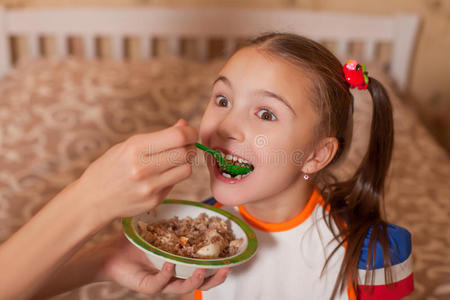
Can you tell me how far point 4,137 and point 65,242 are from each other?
132cm

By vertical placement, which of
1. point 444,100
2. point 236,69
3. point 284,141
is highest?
point 236,69

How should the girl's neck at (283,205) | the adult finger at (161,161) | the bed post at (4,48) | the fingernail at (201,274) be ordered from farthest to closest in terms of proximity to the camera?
1. the bed post at (4,48)
2. the girl's neck at (283,205)
3. the fingernail at (201,274)
4. the adult finger at (161,161)

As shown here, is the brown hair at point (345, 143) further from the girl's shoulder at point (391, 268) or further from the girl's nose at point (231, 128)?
the girl's nose at point (231, 128)

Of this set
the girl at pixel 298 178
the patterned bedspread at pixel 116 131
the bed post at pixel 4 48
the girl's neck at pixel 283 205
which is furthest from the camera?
the bed post at pixel 4 48

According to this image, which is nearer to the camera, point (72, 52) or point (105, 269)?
point (105, 269)

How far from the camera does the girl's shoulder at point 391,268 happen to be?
3.19 feet

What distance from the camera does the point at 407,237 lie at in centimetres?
101

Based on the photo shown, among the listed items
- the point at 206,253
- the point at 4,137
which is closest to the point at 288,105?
the point at 206,253

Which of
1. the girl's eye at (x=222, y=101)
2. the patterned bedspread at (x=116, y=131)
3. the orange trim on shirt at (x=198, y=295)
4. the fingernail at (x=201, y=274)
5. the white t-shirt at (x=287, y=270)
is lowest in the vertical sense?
the patterned bedspread at (x=116, y=131)

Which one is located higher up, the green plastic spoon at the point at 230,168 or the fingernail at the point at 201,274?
the green plastic spoon at the point at 230,168

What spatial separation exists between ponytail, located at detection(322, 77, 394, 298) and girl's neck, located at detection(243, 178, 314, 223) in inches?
2.8

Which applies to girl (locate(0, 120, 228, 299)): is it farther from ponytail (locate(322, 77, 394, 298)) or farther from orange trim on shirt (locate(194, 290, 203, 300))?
ponytail (locate(322, 77, 394, 298))

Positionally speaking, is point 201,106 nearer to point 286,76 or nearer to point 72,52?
point 72,52

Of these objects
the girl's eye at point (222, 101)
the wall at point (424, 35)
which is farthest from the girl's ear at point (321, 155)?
the wall at point (424, 35)
